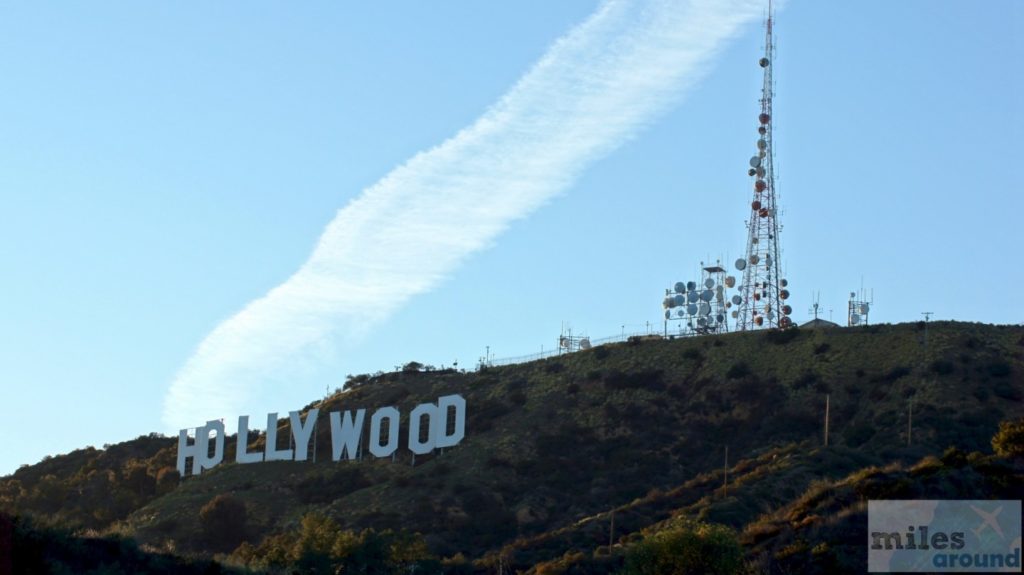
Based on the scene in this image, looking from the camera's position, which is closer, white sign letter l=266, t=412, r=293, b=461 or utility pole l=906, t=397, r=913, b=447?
utility pole l=906, t=397, r=913, b=447

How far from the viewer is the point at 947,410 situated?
2874 inches

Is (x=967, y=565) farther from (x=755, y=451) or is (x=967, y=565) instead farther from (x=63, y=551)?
(x=755, y=451)

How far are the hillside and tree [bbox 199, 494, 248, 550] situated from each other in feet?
0.86

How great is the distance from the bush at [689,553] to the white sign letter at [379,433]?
139 ft

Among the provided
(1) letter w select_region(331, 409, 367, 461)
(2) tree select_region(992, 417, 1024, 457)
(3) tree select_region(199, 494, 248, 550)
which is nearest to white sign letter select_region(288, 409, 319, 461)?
(1) letter w select_region(331, 409, 367, 461)

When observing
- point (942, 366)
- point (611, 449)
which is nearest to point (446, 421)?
point (611, 449)

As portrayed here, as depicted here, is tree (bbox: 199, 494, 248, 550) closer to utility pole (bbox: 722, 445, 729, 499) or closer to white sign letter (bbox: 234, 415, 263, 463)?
white sign letter (bbox: 234, 415, 263, 463)

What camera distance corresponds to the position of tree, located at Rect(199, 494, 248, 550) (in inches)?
2886

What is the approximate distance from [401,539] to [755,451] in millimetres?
27048

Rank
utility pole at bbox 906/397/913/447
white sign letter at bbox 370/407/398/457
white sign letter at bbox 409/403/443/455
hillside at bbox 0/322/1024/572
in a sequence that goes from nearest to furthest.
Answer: hillside at bbox 0/322/1024/572 < utility pole at bbox 906/397/913/447 < white sign letter at bbox 409/403/443/455 < white sign letter at bbox 370/407/398/457

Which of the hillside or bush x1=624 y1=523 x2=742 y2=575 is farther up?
the hillside

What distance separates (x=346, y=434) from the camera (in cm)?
8488

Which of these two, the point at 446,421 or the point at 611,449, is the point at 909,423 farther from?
the point at 446,421

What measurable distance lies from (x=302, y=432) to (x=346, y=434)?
3.47m
